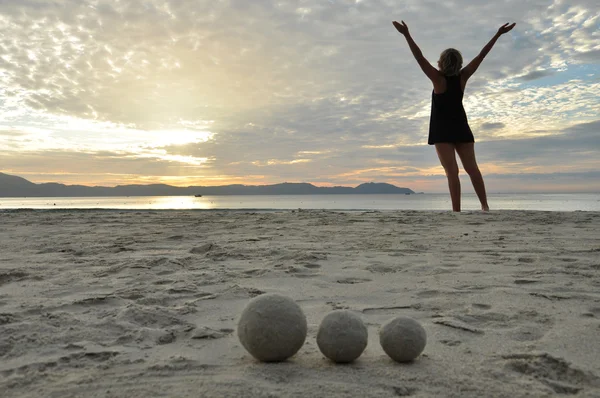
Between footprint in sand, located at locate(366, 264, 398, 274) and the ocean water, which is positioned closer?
footprint in sand, located at locate(366, 264, 398, 274)

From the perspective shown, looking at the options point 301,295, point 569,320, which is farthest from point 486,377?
point 301,295

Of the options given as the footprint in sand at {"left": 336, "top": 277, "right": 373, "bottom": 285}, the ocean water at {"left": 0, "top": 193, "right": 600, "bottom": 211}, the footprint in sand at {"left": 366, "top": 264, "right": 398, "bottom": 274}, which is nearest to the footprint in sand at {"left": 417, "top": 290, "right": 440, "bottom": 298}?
the footprint in sand at {"left": 336, "top": 277, "right": 373, "bottom": 285}

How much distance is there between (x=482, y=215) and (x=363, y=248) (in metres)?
2.93

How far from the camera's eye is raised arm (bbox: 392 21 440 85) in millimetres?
5566

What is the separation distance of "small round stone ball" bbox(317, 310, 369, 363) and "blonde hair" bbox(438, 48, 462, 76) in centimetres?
525

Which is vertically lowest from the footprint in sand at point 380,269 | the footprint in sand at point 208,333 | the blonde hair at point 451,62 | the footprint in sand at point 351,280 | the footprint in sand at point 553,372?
the footprint in sand at point 208,333

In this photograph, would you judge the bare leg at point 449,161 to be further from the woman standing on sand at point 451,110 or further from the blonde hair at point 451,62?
the blonde hair at point 451,62

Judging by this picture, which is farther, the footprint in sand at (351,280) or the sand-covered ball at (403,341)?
the footprint in sand at (351,280)

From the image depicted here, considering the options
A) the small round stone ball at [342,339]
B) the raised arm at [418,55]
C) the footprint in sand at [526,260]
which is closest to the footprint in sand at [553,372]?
the small round stone ball at [342,339]

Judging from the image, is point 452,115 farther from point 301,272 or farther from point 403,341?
point 403,341

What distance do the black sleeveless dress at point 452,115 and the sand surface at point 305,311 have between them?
76.5 inches

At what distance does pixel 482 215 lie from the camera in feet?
20.8

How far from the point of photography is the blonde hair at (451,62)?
604cm

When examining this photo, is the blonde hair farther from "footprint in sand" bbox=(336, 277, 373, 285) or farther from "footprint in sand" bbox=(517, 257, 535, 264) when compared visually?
"footprint in sand" bbox=(336, 277, 373, 285)
